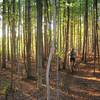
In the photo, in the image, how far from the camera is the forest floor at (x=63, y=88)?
12.5 meters

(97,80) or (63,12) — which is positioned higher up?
(63,12)

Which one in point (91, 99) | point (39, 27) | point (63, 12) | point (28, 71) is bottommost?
point (91, 99)

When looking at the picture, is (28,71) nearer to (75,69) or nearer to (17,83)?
(17,83)

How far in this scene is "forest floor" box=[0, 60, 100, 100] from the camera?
1255 cm

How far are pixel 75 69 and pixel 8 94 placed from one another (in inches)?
338

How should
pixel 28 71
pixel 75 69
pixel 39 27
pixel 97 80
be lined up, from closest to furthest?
pixel 39 27 → pixel 28 71 → pixel 97 80 → pixel 75 69

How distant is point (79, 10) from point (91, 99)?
14.8 metres

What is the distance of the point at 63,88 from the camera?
45.9 ft

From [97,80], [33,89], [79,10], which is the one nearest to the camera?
[33,89]

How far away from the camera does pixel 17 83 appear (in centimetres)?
1479

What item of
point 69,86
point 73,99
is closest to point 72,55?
point 69,86

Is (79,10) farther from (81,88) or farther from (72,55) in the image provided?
(81,88)

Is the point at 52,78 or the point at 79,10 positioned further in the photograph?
the point at 79,10

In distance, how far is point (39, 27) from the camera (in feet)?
40.1
